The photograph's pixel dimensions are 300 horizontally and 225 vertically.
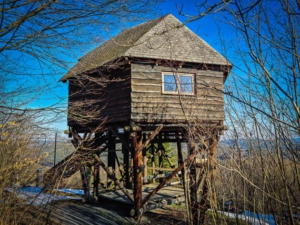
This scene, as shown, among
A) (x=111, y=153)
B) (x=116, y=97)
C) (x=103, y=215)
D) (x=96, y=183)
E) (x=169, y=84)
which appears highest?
(x=169, y=84)

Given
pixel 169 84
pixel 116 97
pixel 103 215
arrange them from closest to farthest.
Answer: pixel 103 215 → pixel 169 84 → pixel 116 97

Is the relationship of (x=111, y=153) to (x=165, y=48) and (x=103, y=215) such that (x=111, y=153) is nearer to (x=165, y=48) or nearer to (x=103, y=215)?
(x=103, y=215)

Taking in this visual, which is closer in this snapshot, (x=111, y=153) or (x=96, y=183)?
(x=96, y=183)

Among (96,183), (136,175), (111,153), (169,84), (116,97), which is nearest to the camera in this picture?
(136,175)

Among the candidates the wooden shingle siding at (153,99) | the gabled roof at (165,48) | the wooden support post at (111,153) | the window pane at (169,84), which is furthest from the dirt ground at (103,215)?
the gabled roof at (165,48)

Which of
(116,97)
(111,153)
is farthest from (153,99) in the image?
(111,153)

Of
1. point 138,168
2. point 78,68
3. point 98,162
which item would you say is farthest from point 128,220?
point 78,68

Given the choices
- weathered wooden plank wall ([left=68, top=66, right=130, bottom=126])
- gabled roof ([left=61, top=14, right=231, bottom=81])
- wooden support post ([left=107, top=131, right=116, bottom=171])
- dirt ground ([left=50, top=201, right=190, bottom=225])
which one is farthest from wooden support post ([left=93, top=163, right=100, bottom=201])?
gabled roof ([left=61, top=14, right=231, bottom=81])

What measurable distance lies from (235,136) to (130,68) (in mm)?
5953

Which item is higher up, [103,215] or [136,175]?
[136,175]

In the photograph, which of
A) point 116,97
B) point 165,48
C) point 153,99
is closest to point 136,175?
point 153,99

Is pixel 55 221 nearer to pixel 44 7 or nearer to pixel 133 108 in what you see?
pixel 133 108

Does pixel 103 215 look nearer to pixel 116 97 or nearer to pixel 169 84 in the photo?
pixel 116 97

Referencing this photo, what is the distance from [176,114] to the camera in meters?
9.67
